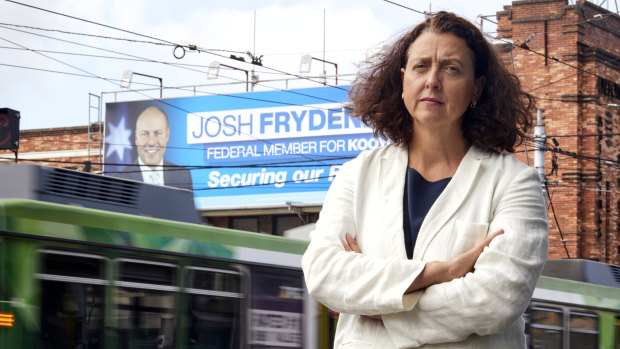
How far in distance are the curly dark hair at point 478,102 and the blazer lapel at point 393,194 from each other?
0.07m

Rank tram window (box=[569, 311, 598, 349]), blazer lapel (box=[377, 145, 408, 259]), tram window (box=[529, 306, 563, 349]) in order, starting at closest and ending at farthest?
blazer lapel (box=[377, 145, 408, 259]) → tram window (box=[529, 306, 563, 349]) → tram window (box=[569, 311, 598, 349])

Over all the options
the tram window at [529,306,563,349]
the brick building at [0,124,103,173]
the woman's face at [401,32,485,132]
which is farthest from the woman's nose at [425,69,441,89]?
the brick building at [0,124,103,173]

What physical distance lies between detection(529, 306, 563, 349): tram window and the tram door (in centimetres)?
602

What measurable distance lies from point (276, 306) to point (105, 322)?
82.8 inches

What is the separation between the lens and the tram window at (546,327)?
12316mm

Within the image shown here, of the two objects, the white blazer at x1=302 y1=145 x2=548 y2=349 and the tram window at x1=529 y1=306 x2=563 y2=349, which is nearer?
the white blazer at x1=302 y1=145 x2=548 y2=349

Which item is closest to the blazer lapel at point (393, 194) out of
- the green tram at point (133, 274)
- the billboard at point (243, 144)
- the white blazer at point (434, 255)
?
the white blazer at point (434, 255)

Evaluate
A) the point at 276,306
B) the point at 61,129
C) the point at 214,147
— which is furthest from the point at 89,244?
the point at 61,129

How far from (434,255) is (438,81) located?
408 mm

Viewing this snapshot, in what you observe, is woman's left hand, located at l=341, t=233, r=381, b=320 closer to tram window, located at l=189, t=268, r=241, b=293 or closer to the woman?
the woman

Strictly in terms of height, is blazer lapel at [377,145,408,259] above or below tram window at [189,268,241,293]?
above

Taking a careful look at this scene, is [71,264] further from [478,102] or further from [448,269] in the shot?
[448,269]

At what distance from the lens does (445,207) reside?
235 cm

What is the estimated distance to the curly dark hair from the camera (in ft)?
8.30
